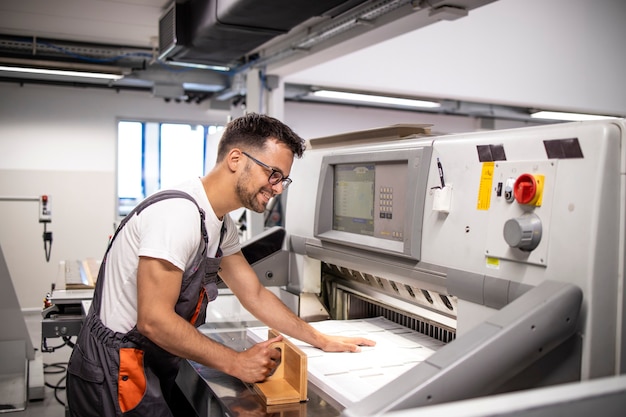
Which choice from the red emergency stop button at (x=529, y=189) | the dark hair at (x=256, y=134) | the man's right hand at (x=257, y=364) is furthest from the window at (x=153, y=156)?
the red emergency stop button at (x=529, y=189)

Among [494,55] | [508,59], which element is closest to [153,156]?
[494,55]

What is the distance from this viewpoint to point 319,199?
6.61 ft

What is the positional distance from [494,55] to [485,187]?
4.84 m

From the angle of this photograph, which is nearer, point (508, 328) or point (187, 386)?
point (508, 328)

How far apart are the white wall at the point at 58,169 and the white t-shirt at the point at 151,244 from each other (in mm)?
Answer: 5908

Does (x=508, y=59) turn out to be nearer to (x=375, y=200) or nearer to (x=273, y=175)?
(x=375, y=200)

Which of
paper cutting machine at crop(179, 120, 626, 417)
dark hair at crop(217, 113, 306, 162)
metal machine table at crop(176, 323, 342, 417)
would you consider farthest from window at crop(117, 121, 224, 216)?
paper cutting machine at crop(179, 120, 626, 417)

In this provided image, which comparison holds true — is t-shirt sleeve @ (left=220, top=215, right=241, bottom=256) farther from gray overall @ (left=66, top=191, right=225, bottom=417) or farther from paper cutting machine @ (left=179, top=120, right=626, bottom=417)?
paper cutting machine @ (left=179, top=120, right=626, bottom=417)

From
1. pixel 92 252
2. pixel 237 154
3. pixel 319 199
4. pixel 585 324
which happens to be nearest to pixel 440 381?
pixel 585 324

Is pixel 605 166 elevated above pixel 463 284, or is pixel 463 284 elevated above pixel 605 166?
pixel 605 166

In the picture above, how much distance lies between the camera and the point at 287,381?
148cm

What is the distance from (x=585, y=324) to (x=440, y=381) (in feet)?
1.05

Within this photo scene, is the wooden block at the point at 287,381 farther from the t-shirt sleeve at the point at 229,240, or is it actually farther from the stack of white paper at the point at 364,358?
the t-shirt sleeve at the point at 229,240

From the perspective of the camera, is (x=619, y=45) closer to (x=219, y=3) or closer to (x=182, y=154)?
(x=219, y=3)
